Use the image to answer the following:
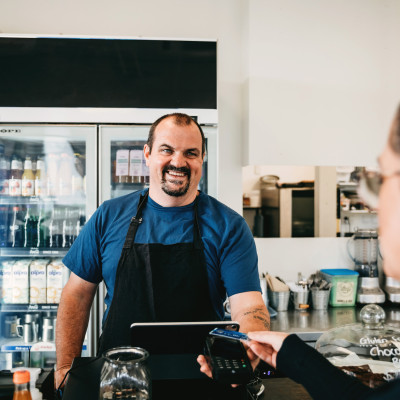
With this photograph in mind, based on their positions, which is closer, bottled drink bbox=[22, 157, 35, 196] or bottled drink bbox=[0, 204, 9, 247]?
bottled drink bbox=[22, 157, 35, 196]

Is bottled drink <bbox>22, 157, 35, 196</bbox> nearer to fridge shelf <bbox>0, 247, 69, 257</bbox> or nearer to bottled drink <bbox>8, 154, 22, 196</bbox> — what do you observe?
bottled drink <bbox>8, 154, 22, 196</bbox>

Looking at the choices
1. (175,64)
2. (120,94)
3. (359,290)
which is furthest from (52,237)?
(359,290)

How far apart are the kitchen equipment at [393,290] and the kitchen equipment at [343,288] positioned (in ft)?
0.82

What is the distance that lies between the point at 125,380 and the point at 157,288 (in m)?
0.73

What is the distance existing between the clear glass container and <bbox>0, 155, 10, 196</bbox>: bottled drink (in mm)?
2182

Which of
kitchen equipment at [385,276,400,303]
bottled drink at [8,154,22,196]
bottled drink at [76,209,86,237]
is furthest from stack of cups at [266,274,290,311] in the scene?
bottled drink at [8,154,22,196]

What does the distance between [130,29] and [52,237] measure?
158 cm

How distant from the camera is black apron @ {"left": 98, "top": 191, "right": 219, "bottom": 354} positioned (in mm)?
1637

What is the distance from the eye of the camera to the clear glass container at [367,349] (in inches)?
46.6

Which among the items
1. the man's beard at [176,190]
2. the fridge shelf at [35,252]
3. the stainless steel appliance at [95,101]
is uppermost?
the stainless steel appliance at [95,101]

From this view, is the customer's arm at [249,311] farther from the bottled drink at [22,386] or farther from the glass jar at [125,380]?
the bottled drink at [22,386]

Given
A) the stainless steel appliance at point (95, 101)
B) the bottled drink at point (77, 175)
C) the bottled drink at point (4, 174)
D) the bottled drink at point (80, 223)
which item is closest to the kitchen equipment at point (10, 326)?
the stainless steel appliance at point (95, 101)

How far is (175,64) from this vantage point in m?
2.54

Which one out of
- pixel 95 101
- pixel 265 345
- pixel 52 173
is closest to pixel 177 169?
pixel 265 345
